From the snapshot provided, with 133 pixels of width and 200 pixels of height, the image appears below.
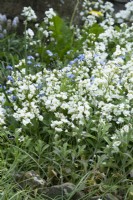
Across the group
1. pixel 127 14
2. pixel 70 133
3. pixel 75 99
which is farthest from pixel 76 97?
pixel 127 14

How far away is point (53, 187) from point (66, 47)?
1927mm

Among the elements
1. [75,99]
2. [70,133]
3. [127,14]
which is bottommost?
[70,133]

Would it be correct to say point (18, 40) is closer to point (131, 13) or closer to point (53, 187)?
point (131, 13)

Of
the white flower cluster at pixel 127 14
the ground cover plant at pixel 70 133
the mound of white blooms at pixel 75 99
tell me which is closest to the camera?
the ground cover plant at pixel 70 133

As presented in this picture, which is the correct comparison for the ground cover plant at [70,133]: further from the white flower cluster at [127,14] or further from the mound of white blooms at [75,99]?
the white flower cluster at [127,14]

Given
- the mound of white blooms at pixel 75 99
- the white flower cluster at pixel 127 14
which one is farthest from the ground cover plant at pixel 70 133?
the white flower cluster at pixel 127 14

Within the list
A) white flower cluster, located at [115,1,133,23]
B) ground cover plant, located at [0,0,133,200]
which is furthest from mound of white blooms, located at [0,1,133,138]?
white flower cluster, located at [115,1,133,23]

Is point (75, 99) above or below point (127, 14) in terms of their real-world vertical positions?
below

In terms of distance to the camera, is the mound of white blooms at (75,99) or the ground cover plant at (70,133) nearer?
the ground cover plant at (70,133)

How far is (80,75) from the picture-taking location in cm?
363

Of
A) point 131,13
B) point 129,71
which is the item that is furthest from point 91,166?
point 131,13

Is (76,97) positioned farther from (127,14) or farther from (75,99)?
(127,14)

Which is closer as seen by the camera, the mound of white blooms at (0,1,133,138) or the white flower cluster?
the mound of white blooms at (0,1,133,138)

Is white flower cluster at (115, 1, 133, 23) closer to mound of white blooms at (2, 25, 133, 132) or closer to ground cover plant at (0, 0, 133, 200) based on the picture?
ground cover plant at (0, 0, 133, 200)
